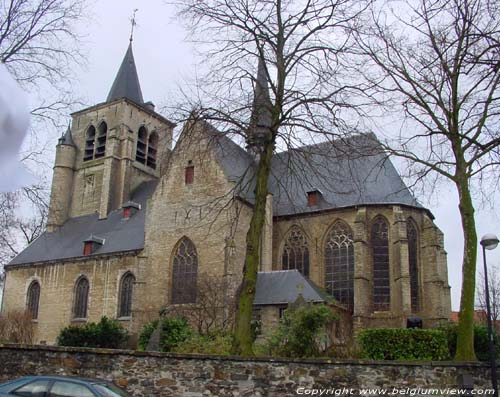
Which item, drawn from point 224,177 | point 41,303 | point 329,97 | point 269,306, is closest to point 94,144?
point 41,303

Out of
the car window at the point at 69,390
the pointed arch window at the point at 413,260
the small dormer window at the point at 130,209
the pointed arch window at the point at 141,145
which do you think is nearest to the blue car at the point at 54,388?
the car window at the point at 69,390

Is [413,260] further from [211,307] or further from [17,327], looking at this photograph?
[17,327]

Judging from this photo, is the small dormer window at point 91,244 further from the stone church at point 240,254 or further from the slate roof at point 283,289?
the slate roof at point 283,289

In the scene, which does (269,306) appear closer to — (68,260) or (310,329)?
(310,329)

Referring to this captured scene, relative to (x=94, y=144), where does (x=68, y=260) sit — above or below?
below

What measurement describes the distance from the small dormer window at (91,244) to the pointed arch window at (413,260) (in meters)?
15.9

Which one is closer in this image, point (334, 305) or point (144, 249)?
point (334, 305)

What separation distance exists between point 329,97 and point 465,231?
4348 mm

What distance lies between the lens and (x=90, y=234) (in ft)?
111

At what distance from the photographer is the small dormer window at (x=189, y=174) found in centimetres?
2736

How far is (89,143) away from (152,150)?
427cm

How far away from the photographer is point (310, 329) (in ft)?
47.3

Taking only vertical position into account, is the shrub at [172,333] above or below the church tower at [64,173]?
below

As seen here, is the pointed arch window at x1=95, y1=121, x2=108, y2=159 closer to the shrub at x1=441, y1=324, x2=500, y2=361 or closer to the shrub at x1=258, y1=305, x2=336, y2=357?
the shrub at x1=258, y1=305, x2=336, y2=357
